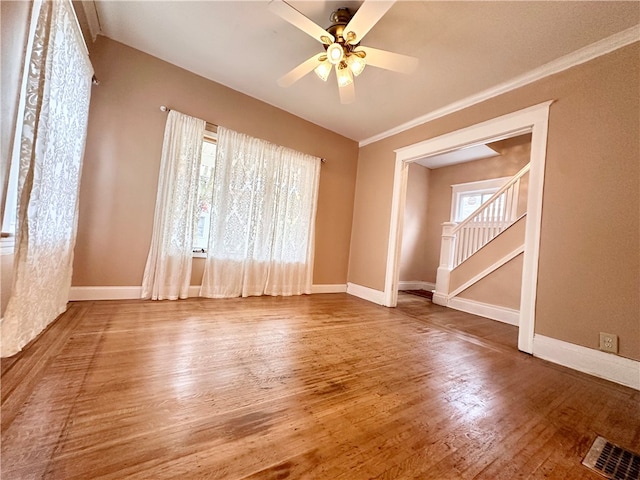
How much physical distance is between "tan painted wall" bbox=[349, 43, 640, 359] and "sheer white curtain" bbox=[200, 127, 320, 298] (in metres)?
2.68

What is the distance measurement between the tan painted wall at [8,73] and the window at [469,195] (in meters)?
5.71

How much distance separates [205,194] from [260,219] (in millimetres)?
735

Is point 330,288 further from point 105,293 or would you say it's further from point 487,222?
point 105,293

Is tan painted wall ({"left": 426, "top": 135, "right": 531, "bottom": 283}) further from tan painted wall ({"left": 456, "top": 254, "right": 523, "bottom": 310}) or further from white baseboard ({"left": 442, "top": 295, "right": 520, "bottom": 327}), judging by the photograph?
tan painted wall ({"left": 456, "top": 254, "right": 523, "bottom": 310})

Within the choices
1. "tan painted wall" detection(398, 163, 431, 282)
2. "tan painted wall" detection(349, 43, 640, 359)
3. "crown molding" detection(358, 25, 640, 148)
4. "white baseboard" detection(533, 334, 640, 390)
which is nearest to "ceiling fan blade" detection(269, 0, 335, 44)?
"crown molding" detection(358, 25, 640, 148)

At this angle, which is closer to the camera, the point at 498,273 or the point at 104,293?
the point at 104,293

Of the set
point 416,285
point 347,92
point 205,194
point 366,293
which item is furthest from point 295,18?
point 416,285

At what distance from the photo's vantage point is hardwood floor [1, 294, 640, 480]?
0.90 m

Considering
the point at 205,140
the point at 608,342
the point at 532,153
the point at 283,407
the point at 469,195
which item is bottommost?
the point at 283,407

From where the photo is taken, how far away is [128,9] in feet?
7.11

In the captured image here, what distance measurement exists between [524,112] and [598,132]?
0.62 m

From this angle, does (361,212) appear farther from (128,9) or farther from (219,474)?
(219,474)

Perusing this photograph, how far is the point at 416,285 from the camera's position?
5750mm

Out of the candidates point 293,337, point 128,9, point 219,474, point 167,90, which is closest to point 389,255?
point 293,337
